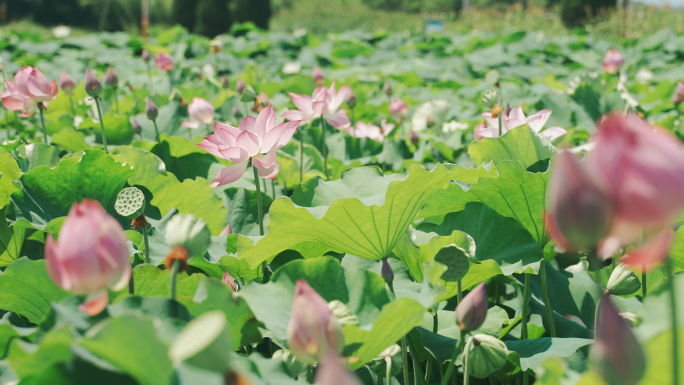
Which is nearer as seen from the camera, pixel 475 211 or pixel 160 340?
pixel 160 340

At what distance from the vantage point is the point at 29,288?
30.2 inches

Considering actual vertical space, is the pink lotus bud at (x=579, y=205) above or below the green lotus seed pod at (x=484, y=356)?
above

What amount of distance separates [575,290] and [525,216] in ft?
0.67

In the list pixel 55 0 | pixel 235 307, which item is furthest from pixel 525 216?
pixel 55 0

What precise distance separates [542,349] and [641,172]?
21.8 inches

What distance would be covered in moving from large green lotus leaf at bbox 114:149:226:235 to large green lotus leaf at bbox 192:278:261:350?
557mm

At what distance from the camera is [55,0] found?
96.4ft

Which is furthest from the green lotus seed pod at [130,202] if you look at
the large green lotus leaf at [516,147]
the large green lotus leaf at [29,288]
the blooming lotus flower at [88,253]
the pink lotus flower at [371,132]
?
the pink lotus flower at [371,132]

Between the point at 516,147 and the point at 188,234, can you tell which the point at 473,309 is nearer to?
the point at 188,234

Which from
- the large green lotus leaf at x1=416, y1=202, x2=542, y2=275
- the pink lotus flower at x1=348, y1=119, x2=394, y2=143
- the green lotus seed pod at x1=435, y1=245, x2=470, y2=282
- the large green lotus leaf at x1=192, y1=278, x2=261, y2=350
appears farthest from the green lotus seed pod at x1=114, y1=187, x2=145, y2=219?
the pink lotus flower at x1=348, y1=119, x2=394, y2=143

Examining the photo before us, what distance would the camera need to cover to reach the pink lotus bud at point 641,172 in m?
0.34

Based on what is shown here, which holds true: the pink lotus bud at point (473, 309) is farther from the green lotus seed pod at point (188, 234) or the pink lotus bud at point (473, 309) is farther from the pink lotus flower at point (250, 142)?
the pink lotus flower at point (250, 142)

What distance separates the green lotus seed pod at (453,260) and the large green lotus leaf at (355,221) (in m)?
0.15

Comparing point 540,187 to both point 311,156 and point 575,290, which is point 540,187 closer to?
point 575,290
